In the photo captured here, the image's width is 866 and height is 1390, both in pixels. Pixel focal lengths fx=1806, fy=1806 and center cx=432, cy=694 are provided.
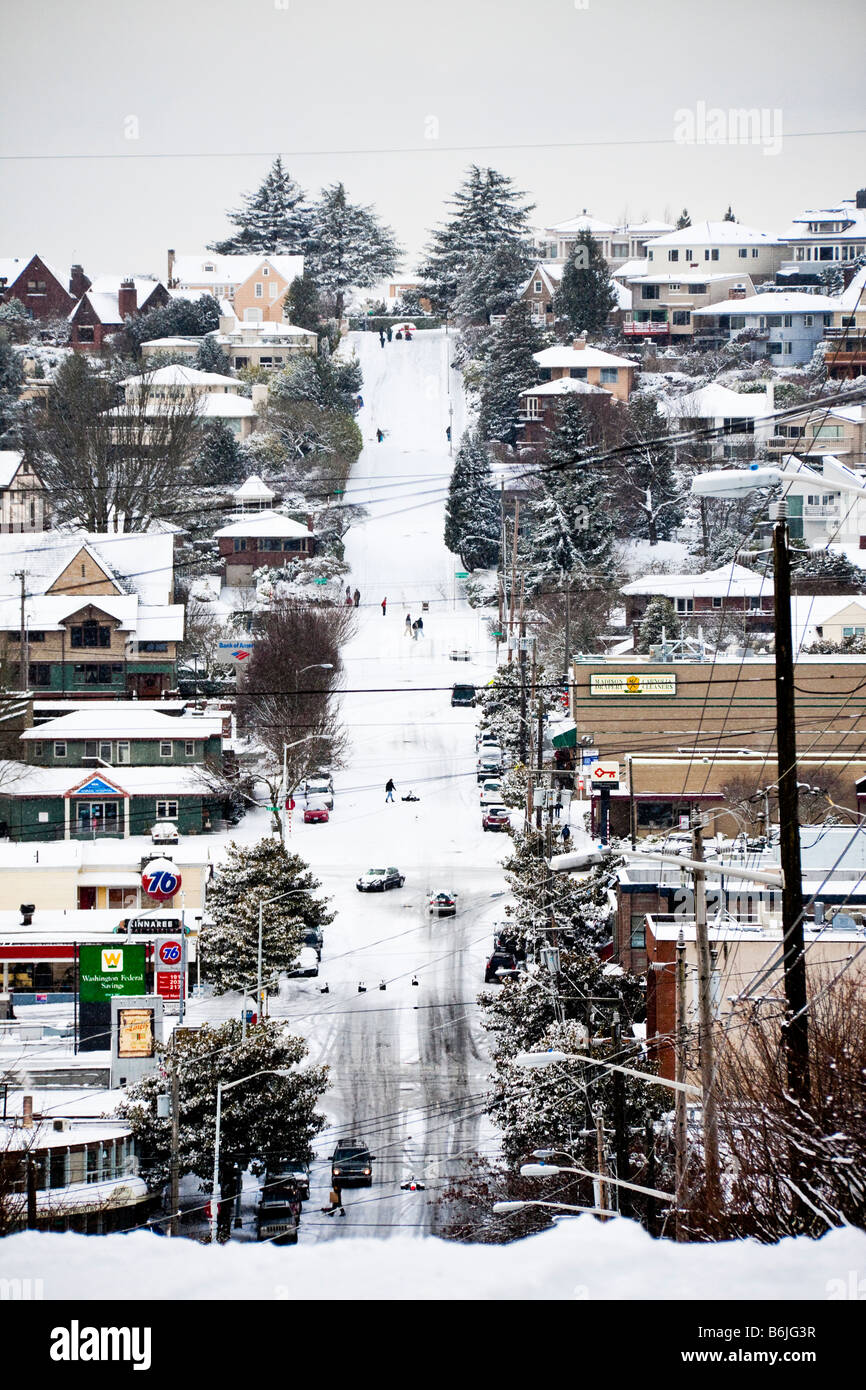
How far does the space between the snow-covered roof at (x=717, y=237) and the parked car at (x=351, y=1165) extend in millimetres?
88456

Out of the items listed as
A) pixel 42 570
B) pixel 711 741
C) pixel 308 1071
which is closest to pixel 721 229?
pixel 42 570

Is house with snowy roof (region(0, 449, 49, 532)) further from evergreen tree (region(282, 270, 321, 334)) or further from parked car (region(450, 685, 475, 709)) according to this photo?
parked car (region(450, 685, 475, 709))

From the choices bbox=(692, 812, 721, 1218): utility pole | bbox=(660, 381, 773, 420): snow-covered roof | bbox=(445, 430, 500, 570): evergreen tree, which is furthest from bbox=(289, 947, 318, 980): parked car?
bbox=(660, 381, 773, 420): snow-covered roof

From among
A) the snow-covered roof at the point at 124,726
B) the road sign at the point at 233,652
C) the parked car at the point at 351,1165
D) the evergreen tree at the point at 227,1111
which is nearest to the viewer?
the evergreen tree at the point at 227,1111

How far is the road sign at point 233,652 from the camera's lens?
53656 millimetres

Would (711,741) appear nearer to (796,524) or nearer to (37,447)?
(796,524)

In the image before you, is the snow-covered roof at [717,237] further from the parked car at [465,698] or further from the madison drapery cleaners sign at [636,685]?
the madison drapery cleaners sign at [636,685]

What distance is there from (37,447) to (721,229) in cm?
5139

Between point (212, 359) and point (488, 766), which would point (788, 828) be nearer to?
point (488, 766)

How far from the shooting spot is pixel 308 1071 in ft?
69.2

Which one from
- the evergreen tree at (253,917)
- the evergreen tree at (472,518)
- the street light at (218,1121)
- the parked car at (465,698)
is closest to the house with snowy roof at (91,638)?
the parked car at (465,698)

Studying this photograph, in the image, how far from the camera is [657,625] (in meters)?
53.7

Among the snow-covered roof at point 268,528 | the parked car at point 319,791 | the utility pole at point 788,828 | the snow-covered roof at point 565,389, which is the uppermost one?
the snow-covered roof at point 565,389

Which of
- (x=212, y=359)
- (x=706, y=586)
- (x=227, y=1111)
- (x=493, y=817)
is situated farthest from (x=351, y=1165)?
(x=212, y=359)
